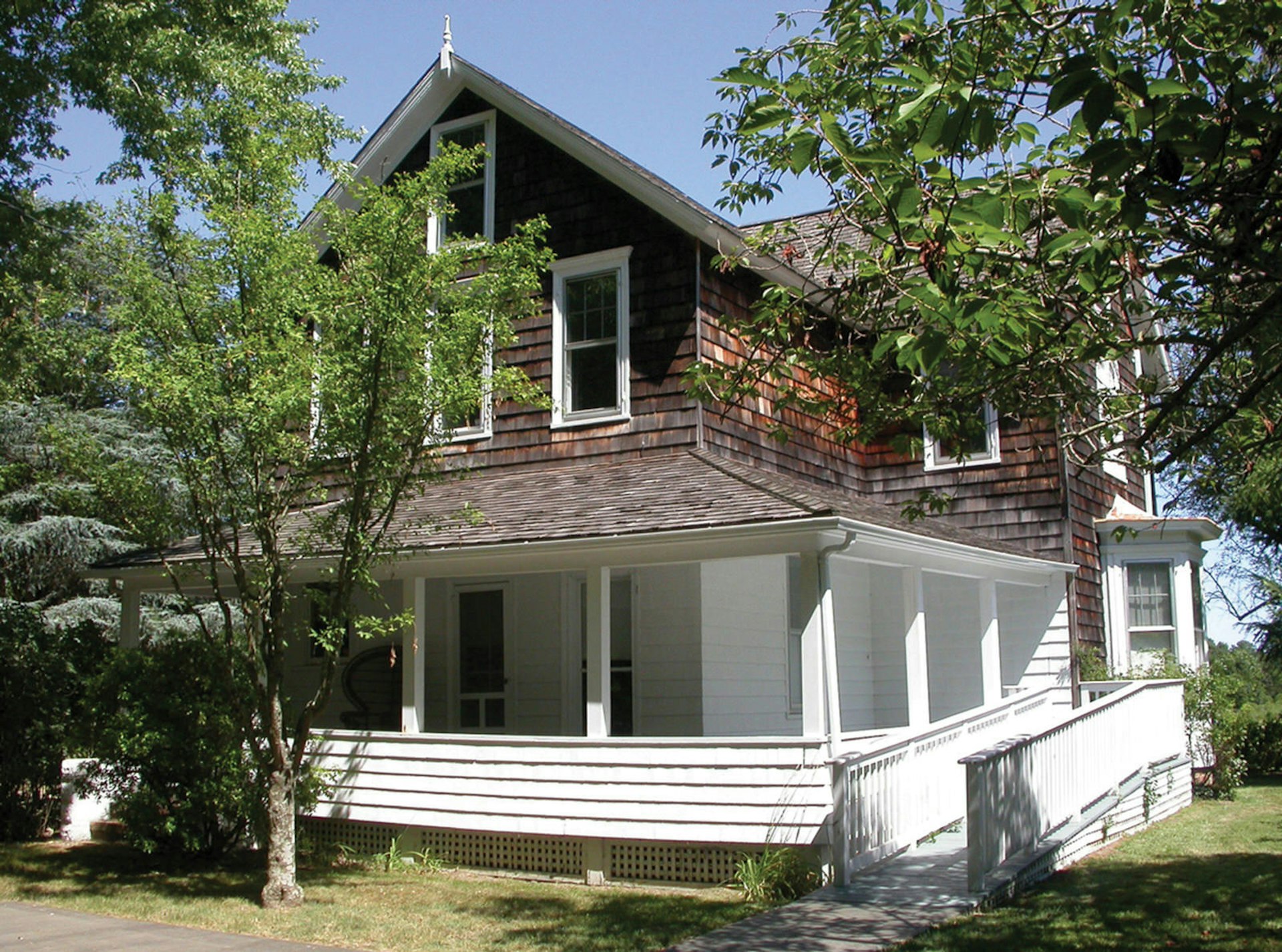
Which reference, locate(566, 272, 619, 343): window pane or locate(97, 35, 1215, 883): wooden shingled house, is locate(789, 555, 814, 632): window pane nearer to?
locate(97, 35, 1215, 883): wooden shingled house

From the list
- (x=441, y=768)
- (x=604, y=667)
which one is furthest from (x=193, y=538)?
(x=604, y=667)

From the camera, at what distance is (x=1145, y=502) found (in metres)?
20.8

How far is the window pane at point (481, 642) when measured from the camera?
15.2 m

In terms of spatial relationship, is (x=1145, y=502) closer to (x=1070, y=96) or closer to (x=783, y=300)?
(x=783, y=300)

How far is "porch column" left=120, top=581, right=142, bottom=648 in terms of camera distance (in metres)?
14.7

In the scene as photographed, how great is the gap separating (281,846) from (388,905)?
1.00 metres

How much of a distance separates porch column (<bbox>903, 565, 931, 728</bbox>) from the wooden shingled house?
31 millimetres

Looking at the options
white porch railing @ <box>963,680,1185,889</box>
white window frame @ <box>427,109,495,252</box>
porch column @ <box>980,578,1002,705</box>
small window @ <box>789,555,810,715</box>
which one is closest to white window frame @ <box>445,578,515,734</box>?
small window @ <box>789,555,810,715</box>

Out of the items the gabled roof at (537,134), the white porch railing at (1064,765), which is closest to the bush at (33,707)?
the gabled roof at (537,134)

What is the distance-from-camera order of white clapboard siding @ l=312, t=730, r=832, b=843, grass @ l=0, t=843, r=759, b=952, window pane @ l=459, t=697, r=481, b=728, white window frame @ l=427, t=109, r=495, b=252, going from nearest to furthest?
1. grass @ l=0, t=843, r=759, b=952
2. white clapboard siding @ l=312, t=730, r=832, b=843
3. window pane @ l=459, t=697, r=481, b=728
4. white window frame @ l=427, t=109, r=495, b=252

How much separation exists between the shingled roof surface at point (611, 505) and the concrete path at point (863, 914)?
299 centimetres

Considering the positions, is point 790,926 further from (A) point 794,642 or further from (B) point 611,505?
(A) point 794,642

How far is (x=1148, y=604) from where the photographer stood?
17.3 meters

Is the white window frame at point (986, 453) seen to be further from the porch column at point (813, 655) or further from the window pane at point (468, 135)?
the window pane at point (468, 135)
